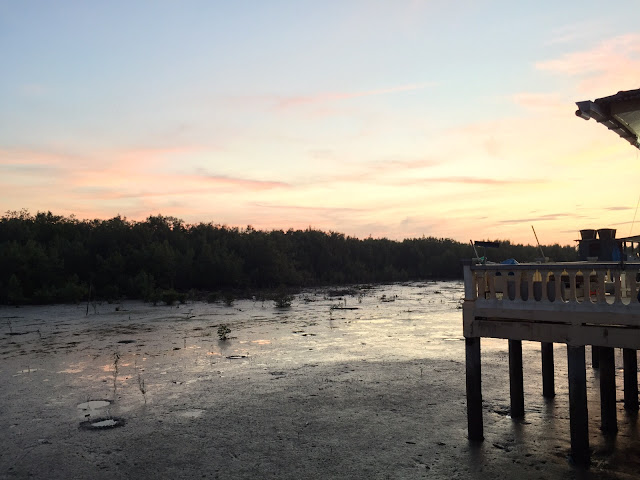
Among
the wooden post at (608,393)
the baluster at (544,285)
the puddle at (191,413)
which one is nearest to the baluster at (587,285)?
the baluster at (544,285)

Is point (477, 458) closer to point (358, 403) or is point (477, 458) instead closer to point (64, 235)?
point (358, 403)

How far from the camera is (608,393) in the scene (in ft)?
33.5

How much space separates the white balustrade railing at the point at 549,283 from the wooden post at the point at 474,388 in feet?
2.82

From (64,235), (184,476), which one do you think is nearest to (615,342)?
(184,476)

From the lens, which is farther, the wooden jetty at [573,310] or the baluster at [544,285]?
the baluster at [544,285]

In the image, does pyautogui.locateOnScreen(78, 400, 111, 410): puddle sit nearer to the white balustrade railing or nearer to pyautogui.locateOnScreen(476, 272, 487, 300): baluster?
the white balustrade railing

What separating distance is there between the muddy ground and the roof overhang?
18.5 ft

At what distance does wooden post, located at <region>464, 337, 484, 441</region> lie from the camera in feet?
31.4

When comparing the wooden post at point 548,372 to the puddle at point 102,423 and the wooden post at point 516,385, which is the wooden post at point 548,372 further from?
the puddle at point 102,423

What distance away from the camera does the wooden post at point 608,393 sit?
1005 centimetres

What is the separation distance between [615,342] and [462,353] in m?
11.2

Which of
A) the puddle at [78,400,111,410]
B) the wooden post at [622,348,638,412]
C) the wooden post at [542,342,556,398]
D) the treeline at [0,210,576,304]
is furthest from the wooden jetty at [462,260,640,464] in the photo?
the treeline at [0,210,576,304]

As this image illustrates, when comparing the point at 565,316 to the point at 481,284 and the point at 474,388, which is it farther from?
the point at 474,388

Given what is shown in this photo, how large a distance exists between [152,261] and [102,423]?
39.2 metres
